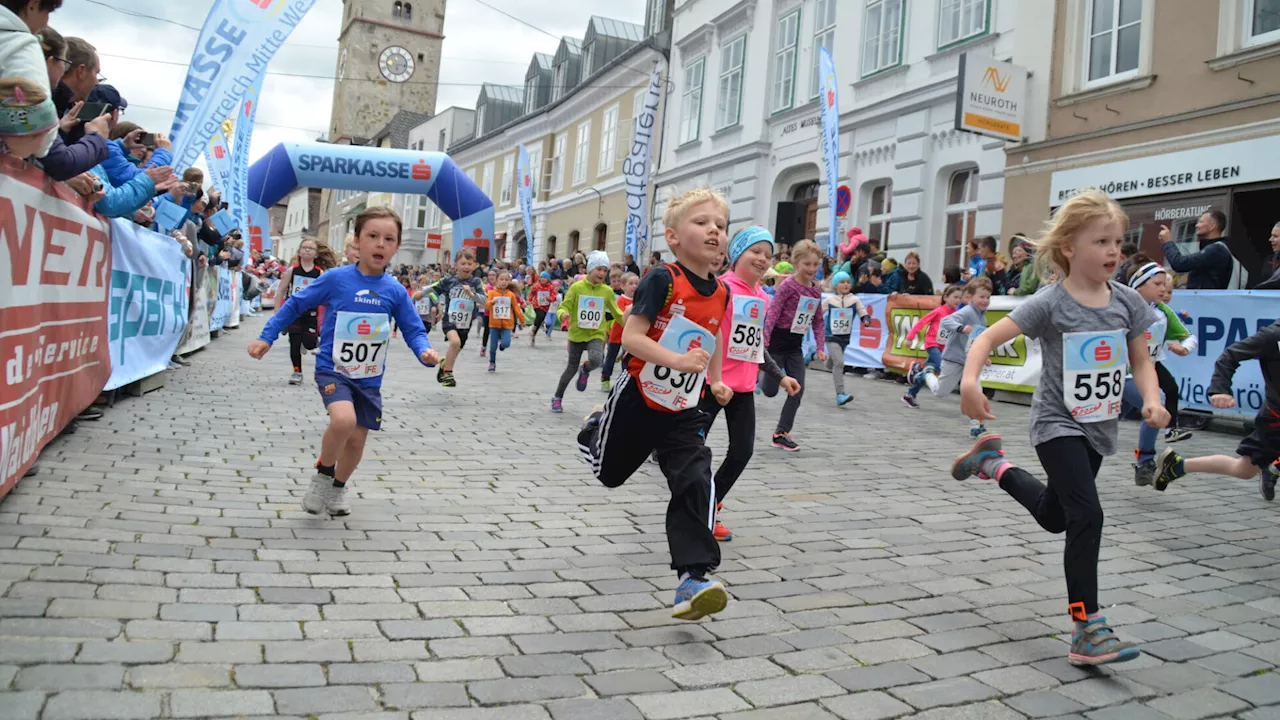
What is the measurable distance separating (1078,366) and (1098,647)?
105 centimetres

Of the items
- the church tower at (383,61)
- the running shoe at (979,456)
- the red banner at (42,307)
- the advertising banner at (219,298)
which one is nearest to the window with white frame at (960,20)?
the advertising banner at (219,298)

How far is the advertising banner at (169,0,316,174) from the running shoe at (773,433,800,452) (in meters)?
7.23

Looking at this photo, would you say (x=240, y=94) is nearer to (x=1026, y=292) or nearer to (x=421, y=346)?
(x=421, y=346)

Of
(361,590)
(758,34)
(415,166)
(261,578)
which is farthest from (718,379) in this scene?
(415,166)

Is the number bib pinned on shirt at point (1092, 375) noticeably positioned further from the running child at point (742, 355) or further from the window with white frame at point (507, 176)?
the window with white frame at point (507, 176)

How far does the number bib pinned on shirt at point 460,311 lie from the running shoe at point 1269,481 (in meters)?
10.1

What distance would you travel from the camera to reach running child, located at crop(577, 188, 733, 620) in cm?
390

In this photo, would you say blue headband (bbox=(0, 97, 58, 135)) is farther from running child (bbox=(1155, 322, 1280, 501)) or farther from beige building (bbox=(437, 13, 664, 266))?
beige building (bbox=(437, 13, 664, 266))

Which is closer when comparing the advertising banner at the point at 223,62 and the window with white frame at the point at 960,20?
the advertising banner at the point at 223,62

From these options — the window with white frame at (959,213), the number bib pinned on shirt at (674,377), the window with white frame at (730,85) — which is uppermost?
the window with white frame at (730,85)

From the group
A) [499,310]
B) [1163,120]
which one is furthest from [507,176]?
[1163,120]

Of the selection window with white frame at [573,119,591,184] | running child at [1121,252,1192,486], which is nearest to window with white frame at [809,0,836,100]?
running child at [1121,252,1192,486]

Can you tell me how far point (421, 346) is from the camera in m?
5.34

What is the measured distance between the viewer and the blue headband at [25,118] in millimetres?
4480
